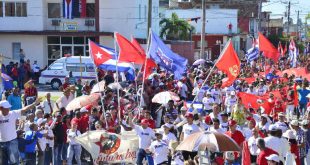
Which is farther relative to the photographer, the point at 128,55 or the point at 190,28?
the point at 190,28

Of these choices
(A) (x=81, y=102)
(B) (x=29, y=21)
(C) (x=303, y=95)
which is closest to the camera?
(A) (x=81, y=102)

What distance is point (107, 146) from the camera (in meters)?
14.0

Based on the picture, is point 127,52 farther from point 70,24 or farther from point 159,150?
point 70,24

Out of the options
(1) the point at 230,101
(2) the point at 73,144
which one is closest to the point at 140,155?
(2) the point at 73,144

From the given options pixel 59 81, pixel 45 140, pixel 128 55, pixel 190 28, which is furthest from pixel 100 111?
pixel 190 28

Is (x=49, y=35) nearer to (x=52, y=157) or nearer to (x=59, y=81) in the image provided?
(x=59, y=81)

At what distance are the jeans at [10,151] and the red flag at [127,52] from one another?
5.58 m

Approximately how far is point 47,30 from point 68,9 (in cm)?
196

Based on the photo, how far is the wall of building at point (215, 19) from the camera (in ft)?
231

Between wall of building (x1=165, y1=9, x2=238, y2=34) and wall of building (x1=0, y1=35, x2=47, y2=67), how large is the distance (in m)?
27.7

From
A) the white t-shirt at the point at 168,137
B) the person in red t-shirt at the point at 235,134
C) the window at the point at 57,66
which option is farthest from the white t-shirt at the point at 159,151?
the window at the point at 57,66

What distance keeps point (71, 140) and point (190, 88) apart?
11.0 metres

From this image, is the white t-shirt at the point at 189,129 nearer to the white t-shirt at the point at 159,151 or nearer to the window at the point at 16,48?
the white t-shirt at the point at 159,151

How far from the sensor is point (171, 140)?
1384 cm
